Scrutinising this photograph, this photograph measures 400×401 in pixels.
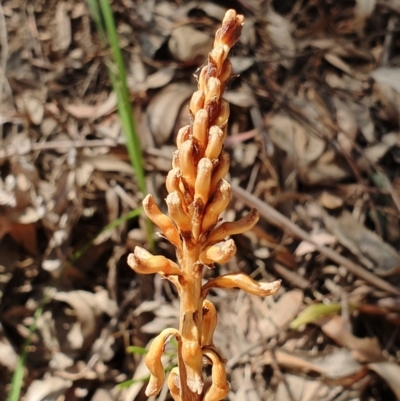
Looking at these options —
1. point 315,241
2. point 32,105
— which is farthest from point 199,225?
point 32,105

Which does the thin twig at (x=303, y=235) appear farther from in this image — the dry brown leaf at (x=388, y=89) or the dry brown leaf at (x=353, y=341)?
the dry brown leaf at (x=388, y=89)

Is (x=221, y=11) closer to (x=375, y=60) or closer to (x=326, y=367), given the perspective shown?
(x=375, y=60)

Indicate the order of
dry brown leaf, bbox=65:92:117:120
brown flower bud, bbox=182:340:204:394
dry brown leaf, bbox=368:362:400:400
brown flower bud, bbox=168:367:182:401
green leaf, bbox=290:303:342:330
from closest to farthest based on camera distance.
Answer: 1. brown flower bud, bbox=182:340:204:394
2. brown flower bud, bbox=168:367:182:401
3. dry brown leaf, bbox=368:362:400:400
4. green leaf, bbox=290:303:342:330
5. dry brown leaf, bbox=65:92:117:120

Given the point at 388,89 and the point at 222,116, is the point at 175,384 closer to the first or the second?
the point at 222,116

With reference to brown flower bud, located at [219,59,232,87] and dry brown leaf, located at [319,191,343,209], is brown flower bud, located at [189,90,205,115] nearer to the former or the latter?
brown flower bud, located at [219,59,232,87]

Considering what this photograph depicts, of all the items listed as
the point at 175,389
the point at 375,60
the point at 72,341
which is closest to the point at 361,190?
the point at 375,60

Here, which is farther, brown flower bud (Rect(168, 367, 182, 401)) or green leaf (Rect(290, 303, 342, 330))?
green leaf (Rect(290, 303, 342, 330))

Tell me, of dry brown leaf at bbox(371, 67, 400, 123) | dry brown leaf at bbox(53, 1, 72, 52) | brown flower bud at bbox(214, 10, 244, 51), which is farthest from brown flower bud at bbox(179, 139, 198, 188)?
dry brown leaf at bbox(53, 1, 72, 52)
